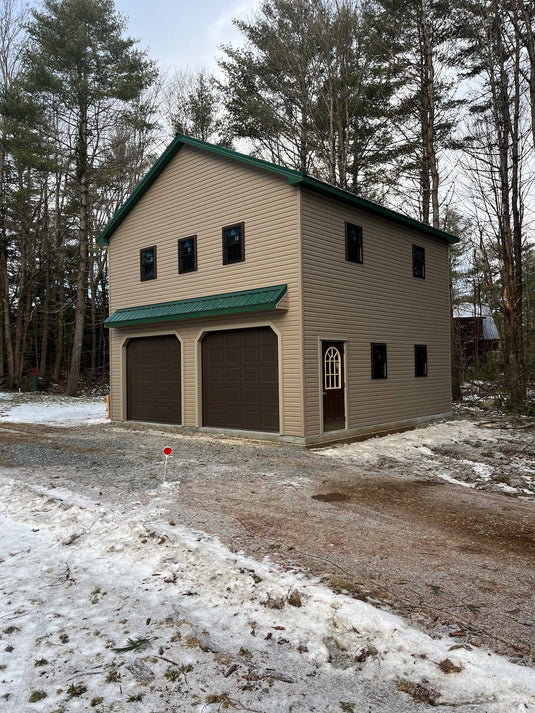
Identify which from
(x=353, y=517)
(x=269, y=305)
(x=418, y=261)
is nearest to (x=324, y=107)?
(x=418, y=261)

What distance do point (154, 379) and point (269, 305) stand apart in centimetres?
522

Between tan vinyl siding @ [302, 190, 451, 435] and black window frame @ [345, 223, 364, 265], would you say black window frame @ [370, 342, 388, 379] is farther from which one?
black window frame @ [345, 223, 364, 265]

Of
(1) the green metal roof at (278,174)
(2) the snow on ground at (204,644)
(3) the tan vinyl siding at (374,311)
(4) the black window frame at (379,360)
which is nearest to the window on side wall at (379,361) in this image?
(4) the black window frame at (379,360)

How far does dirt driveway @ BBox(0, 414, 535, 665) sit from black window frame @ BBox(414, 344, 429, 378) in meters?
5.44

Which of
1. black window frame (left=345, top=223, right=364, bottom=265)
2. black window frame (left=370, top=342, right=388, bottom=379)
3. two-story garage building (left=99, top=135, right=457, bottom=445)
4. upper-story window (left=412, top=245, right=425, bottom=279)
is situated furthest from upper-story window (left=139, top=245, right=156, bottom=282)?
upper-story window (left=412, top=245, right=425, bottom=279)

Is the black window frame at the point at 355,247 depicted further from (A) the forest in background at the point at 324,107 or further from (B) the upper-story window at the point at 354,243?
(A) the forest in background at the point at 324,107

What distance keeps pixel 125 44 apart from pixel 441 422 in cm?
2044

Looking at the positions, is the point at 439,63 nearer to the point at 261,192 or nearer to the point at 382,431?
the point at 261,192

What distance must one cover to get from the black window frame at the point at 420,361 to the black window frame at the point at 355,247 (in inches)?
142

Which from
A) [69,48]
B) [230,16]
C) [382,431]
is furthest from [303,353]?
[69,48]

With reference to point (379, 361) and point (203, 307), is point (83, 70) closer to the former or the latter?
point (203, 307)

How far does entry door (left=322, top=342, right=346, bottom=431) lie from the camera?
10.9 m

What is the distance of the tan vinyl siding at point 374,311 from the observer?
10.7 meters

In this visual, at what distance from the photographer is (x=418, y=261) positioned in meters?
14.7
